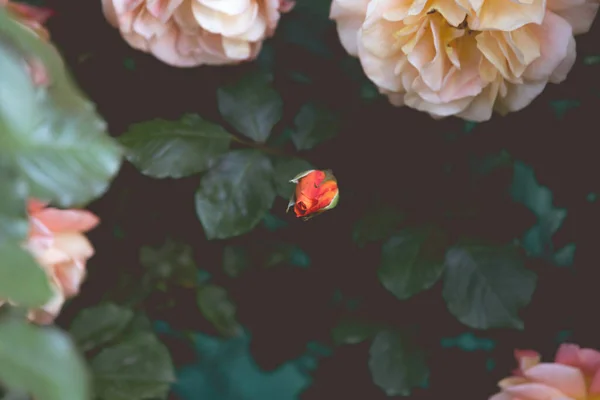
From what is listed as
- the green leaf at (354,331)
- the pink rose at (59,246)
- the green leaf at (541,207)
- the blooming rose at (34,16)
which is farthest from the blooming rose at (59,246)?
the green leaf at (541,207)

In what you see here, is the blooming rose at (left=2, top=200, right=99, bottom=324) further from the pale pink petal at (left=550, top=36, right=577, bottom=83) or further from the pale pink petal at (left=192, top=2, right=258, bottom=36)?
the pale pink petal at (left=550, top=36, right=577, bottom=83)

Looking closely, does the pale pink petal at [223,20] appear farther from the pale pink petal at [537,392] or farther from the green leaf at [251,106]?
the pale pink petal at [537,392]

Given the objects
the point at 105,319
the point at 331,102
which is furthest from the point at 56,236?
the point at 331,102

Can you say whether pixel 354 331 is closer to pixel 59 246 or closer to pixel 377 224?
pixel 377 224

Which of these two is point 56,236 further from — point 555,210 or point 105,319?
point 555,210

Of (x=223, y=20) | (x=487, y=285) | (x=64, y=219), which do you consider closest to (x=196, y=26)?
(x=223, y=20)
